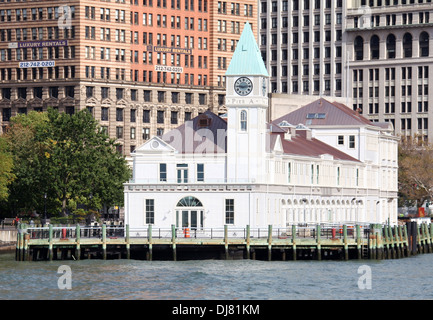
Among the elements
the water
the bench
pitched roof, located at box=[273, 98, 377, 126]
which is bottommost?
the water

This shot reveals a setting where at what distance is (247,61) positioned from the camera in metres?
122

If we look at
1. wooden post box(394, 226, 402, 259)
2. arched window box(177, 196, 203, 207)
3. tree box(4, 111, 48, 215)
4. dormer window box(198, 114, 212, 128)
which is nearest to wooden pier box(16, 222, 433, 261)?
wooden post box(394, 226, 402, 259)

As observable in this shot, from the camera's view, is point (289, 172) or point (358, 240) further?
point (289, 172)

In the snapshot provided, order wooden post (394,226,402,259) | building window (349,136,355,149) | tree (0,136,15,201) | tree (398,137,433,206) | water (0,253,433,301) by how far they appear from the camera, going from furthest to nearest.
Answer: tree (398,137,433,206) → building window (349,136,355,149) → tree (0,136,15,201) → wooden post (394,226,402,259) → water (0,253,433,301)

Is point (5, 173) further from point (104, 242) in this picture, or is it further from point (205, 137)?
point (104, 242)

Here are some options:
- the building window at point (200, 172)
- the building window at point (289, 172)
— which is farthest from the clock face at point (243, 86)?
the building window at point (289, 172)

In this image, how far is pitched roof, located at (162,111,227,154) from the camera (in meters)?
127

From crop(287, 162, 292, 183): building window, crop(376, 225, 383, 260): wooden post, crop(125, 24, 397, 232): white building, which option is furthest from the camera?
crop(287, 162, 292, 183): building window

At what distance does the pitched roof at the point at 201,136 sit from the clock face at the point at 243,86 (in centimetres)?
668

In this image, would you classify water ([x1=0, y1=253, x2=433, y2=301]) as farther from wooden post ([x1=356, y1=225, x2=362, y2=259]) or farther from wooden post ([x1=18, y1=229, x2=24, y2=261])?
wooden post ([x1=18, y1=229, x2=24, y2=261])

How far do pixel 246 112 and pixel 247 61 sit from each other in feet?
16.0

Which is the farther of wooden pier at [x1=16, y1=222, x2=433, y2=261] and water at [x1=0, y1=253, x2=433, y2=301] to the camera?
wooden pier at [x1=16, y1=222, x2=433, y2=261]

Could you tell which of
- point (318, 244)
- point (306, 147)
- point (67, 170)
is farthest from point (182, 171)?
point (306, 147)

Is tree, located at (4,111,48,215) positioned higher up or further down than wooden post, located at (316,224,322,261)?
higher up
